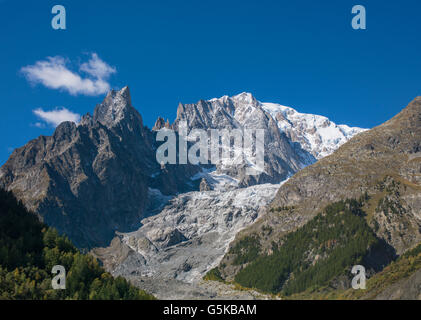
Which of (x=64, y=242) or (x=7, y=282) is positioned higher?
(x=64, y=242)

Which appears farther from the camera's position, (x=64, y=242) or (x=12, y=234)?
(x=64, y=242)

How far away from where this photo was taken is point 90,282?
390 feet
